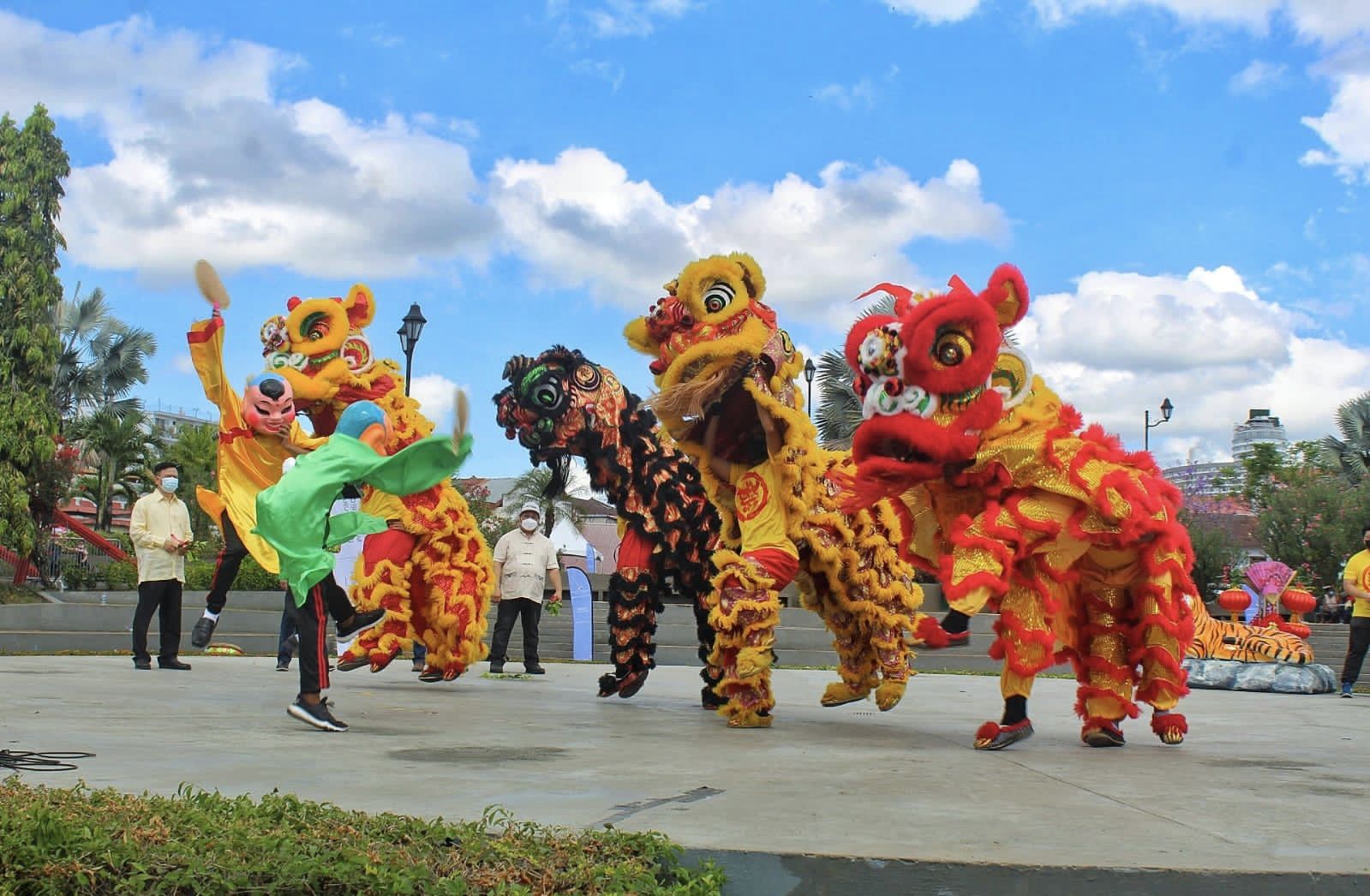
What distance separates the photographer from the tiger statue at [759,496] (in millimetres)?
7125

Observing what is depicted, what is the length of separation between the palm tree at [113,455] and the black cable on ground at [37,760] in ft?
109

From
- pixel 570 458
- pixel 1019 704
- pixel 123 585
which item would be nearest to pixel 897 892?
pixel 1019 704

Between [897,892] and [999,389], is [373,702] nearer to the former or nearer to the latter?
[999,389]

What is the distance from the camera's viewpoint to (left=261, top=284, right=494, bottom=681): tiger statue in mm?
9117

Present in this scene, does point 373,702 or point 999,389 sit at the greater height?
point 999,389

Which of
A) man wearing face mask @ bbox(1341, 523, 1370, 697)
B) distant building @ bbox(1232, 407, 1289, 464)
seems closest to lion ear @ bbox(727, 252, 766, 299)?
man wearing face mask @ bbox(1341, 523, 1370, 697)

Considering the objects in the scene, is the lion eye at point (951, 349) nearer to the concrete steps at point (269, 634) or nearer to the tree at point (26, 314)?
the concrete steps at point (269, 634)

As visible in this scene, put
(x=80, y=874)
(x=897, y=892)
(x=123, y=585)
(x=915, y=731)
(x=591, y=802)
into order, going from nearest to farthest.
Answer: (x=80, y=874), (x=897, y=892), (x=591, y=802), (x=915, y=731), (x=123, y=585)

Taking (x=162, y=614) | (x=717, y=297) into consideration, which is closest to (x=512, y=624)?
(x=162, y=614)

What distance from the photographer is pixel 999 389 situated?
21.9 feet

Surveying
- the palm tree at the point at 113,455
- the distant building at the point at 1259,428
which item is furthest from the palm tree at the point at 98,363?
the distant building at the point at 1259,428

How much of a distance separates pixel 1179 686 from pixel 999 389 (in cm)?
178

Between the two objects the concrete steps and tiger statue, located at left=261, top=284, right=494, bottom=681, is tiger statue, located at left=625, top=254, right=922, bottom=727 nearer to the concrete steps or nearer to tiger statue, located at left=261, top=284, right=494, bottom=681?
tiger statue, located at left=261, top=284, right=494, bottom=681

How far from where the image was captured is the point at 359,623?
6984 mm
